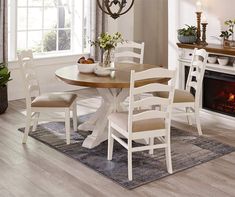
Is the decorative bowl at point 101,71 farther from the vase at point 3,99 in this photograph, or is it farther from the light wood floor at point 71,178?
the vase at point 3,99

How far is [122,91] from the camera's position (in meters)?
4.43

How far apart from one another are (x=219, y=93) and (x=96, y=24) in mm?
2477

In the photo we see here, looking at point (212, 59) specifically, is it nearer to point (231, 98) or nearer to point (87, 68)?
point (231, 98)

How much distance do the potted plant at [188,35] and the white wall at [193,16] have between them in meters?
0.28

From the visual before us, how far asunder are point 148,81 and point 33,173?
131cm

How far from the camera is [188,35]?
562 cm

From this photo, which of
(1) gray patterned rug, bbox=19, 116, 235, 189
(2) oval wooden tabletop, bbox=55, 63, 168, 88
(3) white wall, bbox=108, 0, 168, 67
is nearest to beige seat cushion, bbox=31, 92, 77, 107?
(2) oval wooden tabletop, bbox=55, 63, 168, 88

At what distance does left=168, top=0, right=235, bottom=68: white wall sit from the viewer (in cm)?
556

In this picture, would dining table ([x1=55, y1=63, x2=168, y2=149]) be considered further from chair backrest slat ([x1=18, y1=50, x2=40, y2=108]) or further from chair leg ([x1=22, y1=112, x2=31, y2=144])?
chair leg ([x1=22, y1=112, x2=31, y2=144])

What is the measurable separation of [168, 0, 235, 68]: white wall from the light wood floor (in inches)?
82.9

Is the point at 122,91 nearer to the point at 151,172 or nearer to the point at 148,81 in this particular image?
the point at 148,81

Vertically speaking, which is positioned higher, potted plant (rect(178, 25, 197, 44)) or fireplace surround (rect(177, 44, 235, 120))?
potted plant (rect(178, 25, 197, 44))

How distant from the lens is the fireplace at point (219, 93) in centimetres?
528

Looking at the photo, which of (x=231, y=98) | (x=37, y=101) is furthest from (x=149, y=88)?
(x=231, y=98)
